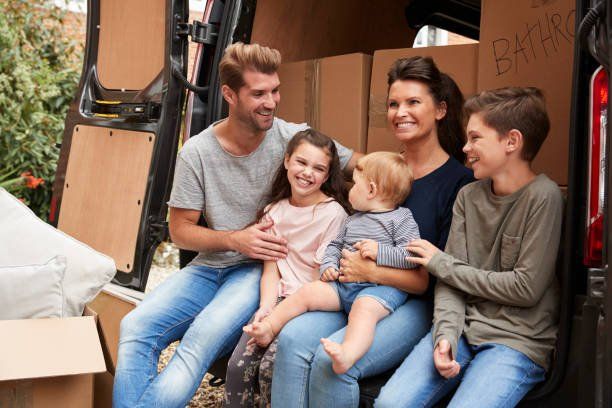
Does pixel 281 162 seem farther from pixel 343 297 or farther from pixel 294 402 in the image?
pixel 294 402

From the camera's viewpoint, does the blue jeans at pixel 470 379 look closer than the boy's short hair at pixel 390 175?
Yes

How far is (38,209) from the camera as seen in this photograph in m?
6.76

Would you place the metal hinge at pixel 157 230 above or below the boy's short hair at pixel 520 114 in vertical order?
below

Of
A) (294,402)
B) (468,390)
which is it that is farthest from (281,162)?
(468,390)

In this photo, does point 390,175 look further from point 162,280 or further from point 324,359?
point 162,280

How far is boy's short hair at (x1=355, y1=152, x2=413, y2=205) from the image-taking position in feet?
8.07

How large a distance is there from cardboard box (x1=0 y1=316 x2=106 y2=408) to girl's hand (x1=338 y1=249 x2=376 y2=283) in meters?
0.78

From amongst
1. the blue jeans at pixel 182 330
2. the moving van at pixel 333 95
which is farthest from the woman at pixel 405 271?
the blue jeans at pixel 182 330

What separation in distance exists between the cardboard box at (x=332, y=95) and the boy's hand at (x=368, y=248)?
0.78 meters

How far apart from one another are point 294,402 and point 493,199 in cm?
82

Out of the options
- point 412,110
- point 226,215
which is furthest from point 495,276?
point 226,215

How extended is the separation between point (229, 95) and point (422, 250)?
1030 millimetres

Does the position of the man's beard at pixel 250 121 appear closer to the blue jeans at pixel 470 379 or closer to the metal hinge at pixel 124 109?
the metal hinge at pixel 124 109

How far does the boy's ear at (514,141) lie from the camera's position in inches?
83.8
